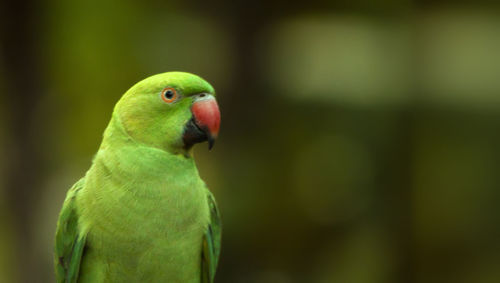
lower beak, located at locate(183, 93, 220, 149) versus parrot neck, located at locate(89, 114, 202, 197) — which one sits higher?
lower beak, located at locate(183, 93, 220, 149)

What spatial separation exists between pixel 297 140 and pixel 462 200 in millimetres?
884

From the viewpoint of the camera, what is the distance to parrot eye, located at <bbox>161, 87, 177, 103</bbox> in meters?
1.10

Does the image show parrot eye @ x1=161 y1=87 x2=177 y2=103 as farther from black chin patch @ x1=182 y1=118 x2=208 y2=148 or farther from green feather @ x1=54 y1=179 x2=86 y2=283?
green feather @ x1=54 y1=179 x2=86 y2=283

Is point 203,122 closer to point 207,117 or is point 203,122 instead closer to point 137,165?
point 207,117

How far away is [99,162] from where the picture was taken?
3.67ft

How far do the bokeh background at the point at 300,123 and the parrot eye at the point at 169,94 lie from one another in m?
1.36

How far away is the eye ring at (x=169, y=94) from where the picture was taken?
1.10 m

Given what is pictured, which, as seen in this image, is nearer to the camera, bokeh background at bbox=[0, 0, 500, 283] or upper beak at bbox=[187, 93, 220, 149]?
upper beak at bbox=[187, 93, 220, 149]

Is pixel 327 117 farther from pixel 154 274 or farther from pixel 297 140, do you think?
pixel 154 274

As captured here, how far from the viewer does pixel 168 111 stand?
1.11 metres

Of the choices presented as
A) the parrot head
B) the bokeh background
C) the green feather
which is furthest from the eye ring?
the bokeh background

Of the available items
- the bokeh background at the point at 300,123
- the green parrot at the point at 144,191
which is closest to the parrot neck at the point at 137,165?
the green parrot at the point at 144,191

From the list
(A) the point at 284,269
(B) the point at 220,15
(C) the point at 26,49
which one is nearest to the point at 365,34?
(B) the point at 220,15

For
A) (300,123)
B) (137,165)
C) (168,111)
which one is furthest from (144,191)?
(300,123)
